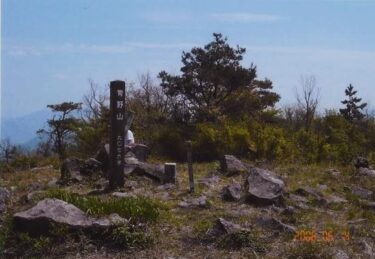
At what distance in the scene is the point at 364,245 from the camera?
25.7 feet

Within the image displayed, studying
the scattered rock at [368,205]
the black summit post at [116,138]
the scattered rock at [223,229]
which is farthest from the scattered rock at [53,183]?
the scattered rock at [368,205]

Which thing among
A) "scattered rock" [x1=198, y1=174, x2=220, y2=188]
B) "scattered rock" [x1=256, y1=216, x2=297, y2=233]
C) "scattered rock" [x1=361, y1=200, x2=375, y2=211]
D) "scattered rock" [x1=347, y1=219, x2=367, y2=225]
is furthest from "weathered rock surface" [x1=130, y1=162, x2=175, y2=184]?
"scattered rock" [x1=347, y1=219, x2=367, y2=225]

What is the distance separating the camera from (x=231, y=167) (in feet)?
43.3

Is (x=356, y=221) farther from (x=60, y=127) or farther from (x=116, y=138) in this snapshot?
(x=60, y=127)

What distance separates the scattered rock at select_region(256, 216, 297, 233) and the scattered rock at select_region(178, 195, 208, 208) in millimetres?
1273

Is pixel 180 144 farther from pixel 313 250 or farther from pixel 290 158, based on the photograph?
pixel 313 250

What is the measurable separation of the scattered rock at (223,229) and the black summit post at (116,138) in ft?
10.9

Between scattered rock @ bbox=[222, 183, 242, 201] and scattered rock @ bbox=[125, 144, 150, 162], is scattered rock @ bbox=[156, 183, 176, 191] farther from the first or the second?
scattered rock @ bbox=[125, 144, 150, 162]

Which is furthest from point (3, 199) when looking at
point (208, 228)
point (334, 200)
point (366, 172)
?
point (366, 172)

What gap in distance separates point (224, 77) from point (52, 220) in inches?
946

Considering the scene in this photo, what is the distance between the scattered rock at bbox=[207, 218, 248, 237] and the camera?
7749 millimetres

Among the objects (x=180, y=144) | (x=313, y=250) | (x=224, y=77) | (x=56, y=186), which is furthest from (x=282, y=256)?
(x=224, y=77)

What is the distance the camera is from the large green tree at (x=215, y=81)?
30.6 meters
